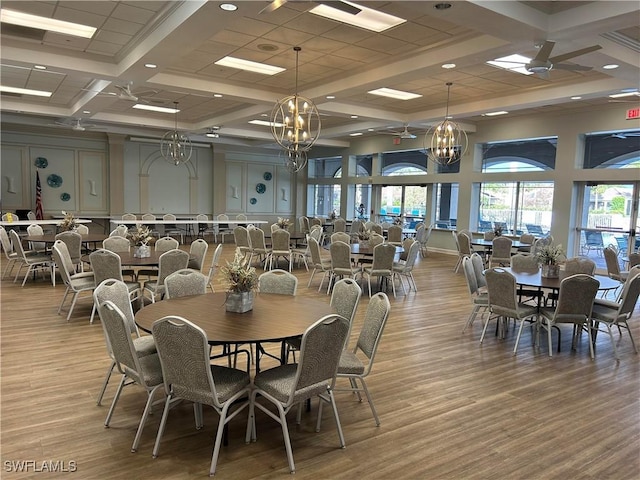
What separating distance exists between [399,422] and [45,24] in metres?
6.16

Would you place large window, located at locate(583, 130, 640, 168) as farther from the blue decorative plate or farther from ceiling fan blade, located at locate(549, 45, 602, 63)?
the blue decorative plate

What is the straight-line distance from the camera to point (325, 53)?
6.54 metres

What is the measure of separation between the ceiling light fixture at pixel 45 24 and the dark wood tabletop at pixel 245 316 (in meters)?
4.16

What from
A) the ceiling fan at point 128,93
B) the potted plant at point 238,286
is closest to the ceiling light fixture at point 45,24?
the ceiling fan at point 128,93

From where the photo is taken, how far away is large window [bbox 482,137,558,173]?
1157cm

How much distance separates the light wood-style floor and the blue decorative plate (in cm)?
1060

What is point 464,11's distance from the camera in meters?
4.39

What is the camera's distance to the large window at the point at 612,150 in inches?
393

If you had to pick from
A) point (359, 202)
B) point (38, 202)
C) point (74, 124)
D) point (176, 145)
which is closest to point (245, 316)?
point (176, 145)

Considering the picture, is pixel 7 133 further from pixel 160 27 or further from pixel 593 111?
pixel 593 111

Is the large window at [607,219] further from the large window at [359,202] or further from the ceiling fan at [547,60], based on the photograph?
the large window at [359,202]

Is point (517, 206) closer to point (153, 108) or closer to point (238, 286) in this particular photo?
point (153, 108)

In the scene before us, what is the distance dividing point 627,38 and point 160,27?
573 centimetres

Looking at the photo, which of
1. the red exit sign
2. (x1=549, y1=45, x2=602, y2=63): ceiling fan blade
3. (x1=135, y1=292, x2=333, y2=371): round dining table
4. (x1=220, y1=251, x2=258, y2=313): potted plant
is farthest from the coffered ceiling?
(x1=135, y1=292, x2=333, y2=371): round dining table
